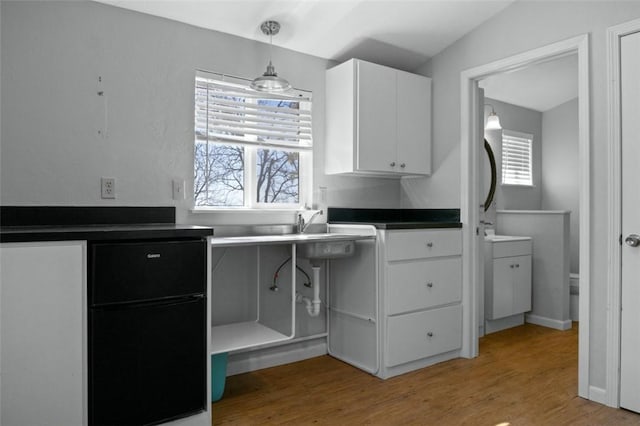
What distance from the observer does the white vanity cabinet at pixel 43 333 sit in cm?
169

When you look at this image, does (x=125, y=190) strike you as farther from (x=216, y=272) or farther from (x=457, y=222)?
(x=457, y=222)

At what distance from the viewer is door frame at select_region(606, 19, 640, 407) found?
2439 millimetres

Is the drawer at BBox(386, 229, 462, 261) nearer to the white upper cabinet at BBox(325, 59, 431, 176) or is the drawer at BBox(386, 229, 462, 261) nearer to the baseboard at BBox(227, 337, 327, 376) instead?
the white upper cabinet at BBox(325, 59, 431, 176)

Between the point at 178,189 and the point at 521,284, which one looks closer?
the point at 178,189

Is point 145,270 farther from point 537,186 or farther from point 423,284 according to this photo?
point 537,186

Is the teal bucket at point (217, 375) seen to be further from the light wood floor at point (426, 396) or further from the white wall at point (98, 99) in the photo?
the white wall at point (98, 99)

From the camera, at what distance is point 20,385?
67.4 inches

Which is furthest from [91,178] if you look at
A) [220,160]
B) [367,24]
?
[367,24]

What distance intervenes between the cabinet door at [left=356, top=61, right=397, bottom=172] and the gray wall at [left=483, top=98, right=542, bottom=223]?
1668mm

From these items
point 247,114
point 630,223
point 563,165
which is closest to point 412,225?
point 630,223

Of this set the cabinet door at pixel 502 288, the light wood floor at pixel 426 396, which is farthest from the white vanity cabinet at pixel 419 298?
the cabinet door at pixel 502 288

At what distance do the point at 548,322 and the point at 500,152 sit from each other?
5.62 feet

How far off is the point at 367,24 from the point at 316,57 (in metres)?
0.45

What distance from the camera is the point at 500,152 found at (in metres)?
4.66
